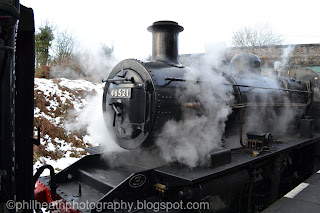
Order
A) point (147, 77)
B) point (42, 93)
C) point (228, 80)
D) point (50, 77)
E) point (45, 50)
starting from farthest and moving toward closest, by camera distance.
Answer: point (45, 50) < point (50, 77) < point (42, 93) < point (228, 80) < point (147, 77)

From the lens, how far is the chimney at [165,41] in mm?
3604

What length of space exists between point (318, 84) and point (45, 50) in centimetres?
1262

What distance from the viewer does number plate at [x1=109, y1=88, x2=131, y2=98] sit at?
3.25 metres


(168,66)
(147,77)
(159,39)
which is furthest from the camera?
(159,39)

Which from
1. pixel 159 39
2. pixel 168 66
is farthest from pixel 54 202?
pixel 159 39

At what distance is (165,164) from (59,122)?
5039mm

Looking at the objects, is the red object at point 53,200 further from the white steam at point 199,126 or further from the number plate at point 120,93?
the number plate at point 120,93

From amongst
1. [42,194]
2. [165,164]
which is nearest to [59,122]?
[42,194]

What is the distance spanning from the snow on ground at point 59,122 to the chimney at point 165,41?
250 cm

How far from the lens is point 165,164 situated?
10.2 ft

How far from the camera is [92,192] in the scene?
9.84 ft

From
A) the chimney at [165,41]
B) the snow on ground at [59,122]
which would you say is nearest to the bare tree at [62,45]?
the snow on ground at [59,122]

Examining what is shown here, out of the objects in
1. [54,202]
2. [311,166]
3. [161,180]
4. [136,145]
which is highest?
[136,145]

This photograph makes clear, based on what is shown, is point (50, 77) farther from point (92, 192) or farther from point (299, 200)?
point (299, 200)
